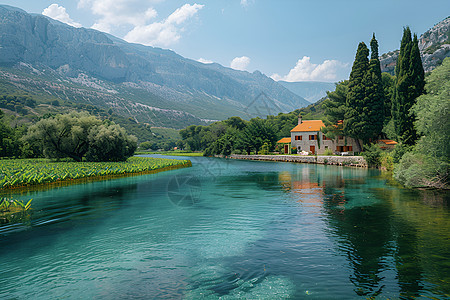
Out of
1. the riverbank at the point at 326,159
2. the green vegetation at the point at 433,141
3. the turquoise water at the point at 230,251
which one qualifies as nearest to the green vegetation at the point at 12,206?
the turquoise water at the point at 230,251

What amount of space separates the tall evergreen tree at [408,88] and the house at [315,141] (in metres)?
38.2

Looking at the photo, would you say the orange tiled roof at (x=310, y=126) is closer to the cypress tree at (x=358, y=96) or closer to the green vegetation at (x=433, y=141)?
the cypress tree at (x=358, y=96)

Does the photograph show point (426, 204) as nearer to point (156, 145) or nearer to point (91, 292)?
point (91, 292)

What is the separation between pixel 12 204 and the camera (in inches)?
760

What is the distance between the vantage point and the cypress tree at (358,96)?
5631 centimetres

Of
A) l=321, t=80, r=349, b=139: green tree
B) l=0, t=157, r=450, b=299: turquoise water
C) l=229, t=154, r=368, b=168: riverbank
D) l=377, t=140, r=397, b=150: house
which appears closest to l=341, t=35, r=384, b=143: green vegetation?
l=377, t=140, r=397, b=150: house

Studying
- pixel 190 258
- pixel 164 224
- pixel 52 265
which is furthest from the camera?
pixel 164 224

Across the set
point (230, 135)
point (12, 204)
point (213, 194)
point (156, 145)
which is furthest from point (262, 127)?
point (156, 145)

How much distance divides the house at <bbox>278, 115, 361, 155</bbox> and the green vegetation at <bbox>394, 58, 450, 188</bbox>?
44.0m

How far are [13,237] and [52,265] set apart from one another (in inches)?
175

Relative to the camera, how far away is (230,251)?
1082 cm

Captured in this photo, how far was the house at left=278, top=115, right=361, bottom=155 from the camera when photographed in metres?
69.1

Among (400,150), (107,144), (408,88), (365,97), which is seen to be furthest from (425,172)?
(107,144)

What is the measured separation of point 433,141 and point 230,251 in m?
18.5
